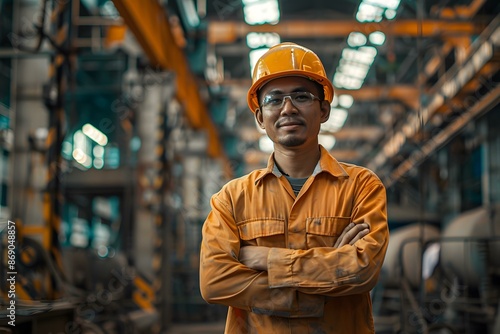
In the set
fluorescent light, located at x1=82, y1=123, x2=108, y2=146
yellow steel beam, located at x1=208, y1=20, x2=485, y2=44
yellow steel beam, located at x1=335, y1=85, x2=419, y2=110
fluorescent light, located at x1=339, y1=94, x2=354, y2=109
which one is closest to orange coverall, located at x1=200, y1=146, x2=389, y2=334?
yellow steel beam, located at x1=208, y1=20, x2=485, y2=44

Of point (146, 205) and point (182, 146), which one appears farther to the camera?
point (182, 146)

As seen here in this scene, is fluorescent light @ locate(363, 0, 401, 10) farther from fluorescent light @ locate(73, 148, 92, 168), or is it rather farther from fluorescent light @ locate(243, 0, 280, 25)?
fluorescent light @ locate(73, 148, 92, 168)

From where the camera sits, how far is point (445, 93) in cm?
1164

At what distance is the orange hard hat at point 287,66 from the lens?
2.89 meters

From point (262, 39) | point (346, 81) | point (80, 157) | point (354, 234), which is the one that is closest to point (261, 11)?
point (262, 39)

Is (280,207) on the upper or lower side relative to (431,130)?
lower

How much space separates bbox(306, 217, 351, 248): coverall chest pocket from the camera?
2.82m

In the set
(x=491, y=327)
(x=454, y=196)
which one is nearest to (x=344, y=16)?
(x=491, y=327)

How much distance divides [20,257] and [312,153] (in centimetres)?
351

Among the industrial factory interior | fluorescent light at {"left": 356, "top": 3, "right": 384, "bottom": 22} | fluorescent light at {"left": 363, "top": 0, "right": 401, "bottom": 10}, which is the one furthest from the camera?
fluorescent light at {"left": 356, "top": 3, "right": 384, "bottom": 22}

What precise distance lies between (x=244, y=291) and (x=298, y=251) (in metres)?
0.28

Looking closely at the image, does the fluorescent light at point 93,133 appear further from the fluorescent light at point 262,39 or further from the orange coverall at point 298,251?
the orange coverall at point 298,251

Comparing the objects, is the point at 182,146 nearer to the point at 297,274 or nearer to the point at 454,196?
the point at 454,196

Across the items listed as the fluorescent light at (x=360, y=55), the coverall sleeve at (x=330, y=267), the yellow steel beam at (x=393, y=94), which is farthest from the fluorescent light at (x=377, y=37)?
the coverall sleeve at (x=330, y=267)
